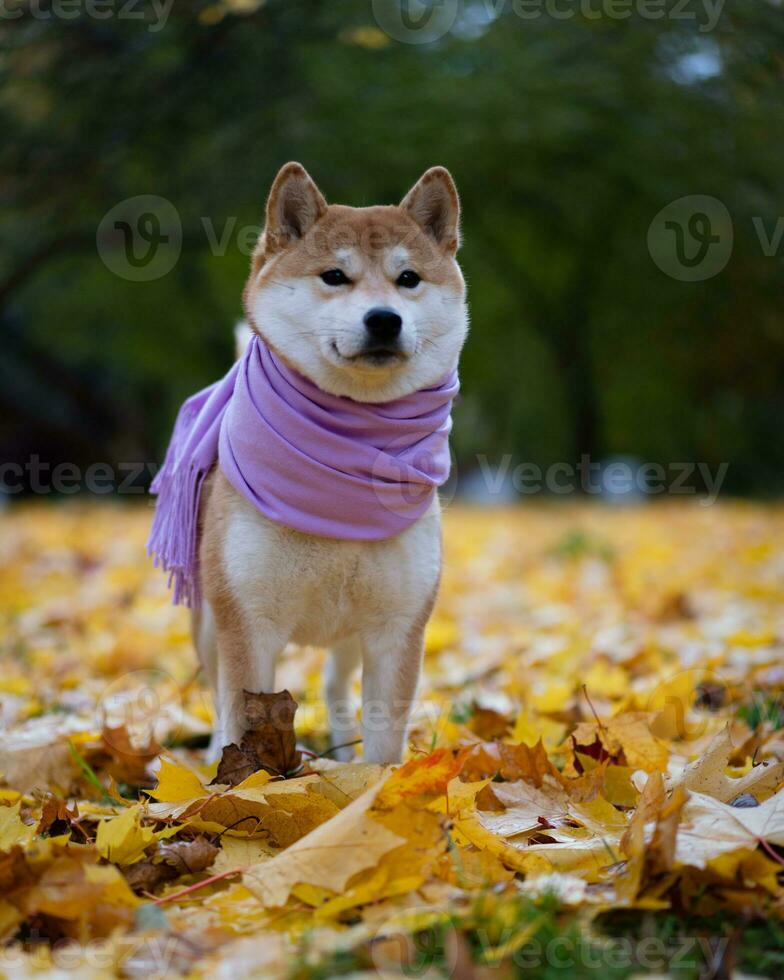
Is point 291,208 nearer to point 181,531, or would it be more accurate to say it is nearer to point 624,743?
point 181,531

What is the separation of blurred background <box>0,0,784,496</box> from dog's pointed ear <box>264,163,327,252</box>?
1.31m

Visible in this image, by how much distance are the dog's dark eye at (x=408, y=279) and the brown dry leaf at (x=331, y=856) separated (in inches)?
59.9

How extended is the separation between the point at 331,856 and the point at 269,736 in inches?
28.8

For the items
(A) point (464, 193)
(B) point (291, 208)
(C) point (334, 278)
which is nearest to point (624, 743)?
(C) point (334, 278)

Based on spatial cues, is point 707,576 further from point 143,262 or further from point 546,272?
point 546,272

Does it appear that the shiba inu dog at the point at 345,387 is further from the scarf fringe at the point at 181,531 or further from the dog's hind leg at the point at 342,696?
the dog's hind leg at the point at 342,696

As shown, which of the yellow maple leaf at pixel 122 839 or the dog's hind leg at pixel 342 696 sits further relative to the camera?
the dog's hind leg at pixel 342 696

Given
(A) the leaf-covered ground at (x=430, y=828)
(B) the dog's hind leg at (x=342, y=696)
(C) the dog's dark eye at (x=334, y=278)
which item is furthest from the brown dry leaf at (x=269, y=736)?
(C) the dog's dark eye at (x=334, y=278)

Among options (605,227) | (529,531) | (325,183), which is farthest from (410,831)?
(605,227)

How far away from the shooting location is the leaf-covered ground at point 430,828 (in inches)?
71.2

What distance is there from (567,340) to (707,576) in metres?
12.1

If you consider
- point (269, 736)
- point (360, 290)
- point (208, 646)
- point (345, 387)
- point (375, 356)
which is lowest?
point (208, 646)

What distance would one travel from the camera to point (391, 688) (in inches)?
121

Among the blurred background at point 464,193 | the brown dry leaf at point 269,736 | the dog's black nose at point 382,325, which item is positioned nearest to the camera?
the brown dry leaf at point 269,736
